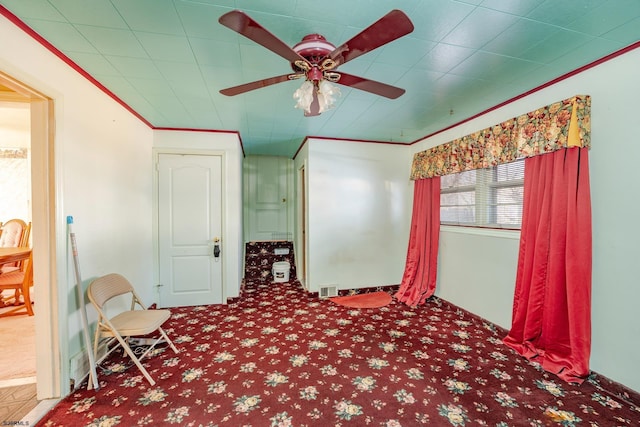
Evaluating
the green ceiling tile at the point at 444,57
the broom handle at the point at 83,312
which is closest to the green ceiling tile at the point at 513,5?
the green ceiling tile at the point at 444,57

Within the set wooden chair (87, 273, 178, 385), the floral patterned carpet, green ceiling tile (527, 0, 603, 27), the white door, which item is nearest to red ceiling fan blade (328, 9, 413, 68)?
green ceiling tile (527, 0, 603, 27)

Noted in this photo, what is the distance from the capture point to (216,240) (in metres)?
3.46

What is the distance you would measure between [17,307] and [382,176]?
5.19 metres

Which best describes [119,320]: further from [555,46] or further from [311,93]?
[555,46]

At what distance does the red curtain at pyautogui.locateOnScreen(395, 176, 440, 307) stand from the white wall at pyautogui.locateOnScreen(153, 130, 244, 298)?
2.44 m

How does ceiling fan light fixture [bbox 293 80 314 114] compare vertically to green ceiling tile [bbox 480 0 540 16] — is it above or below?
below

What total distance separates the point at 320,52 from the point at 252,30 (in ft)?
1.38

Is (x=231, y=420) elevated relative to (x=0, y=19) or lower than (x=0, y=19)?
lower

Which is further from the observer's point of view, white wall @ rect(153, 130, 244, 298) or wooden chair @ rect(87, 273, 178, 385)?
white wall @ rect(153, 130, 244, 298)

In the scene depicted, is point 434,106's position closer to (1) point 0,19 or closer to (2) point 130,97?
(2) point 130,97

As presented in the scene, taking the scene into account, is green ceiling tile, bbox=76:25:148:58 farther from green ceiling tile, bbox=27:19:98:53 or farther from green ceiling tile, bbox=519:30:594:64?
green ceiling tile, bbox=519:30:594:64

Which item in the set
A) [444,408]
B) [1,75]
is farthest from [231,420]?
[1,75]

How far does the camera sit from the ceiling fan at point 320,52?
38.9 inches

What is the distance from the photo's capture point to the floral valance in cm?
196
